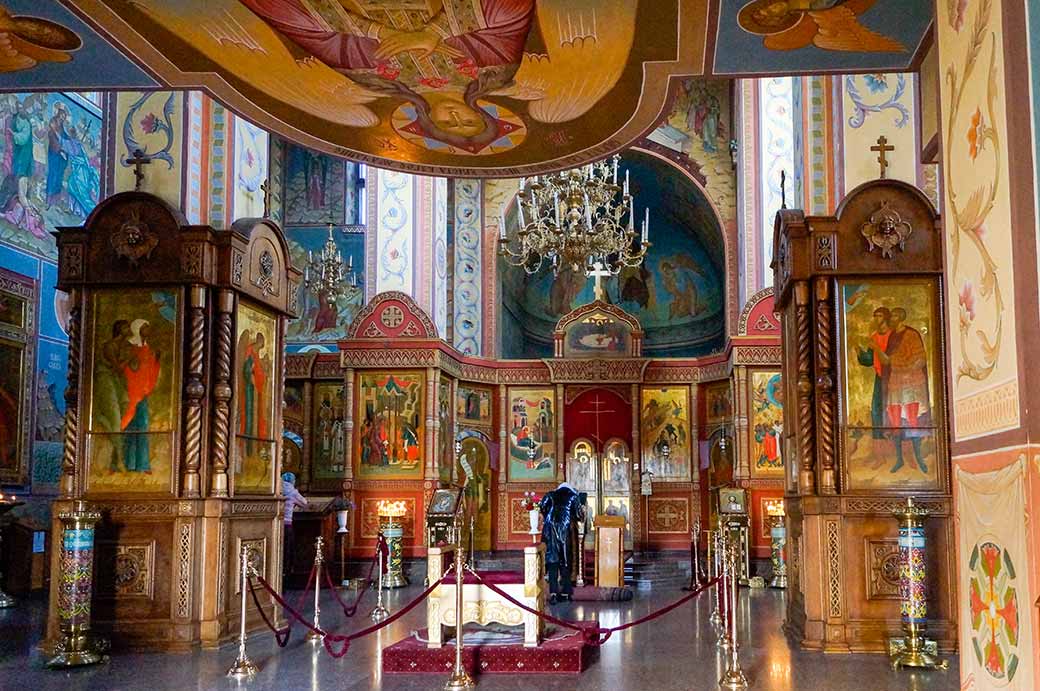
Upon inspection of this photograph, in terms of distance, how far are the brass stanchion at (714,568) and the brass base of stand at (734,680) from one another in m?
2.66

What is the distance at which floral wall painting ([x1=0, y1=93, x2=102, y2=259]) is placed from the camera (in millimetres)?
16297

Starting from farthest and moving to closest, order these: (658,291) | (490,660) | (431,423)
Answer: (658,291) < (431,423) < (490,660)

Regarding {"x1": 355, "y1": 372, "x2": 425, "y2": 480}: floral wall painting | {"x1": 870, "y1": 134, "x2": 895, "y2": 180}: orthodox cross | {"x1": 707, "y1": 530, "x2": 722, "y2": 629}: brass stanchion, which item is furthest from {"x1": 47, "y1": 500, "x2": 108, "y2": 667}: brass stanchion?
{"x1": 355, "y1": 372, "x2": 425, "y2": 480}: floral wall painting

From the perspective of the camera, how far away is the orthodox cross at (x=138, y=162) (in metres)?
9.24

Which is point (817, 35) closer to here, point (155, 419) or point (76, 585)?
point (155, 419)

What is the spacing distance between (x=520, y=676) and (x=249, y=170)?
19.0ft

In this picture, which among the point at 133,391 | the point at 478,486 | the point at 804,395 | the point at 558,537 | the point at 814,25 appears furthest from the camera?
the point at 478,486

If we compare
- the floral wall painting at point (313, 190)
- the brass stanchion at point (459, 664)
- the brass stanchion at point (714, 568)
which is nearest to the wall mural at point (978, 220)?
the brass stanchion at point (459, 664)

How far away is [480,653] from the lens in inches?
309

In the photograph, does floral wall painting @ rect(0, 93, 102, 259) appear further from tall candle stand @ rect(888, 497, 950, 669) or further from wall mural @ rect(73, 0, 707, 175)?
tall candle stand @ rect(888, 497, 950, 669)

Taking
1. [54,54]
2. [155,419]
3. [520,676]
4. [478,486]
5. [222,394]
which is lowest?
[520,676]

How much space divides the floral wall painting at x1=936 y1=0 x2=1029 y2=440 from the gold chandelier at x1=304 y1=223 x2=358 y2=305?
60.5 ft

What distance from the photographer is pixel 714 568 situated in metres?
14.3

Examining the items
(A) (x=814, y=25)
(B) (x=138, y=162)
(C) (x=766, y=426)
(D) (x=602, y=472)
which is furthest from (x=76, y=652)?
(D) (x=602, y=472)
